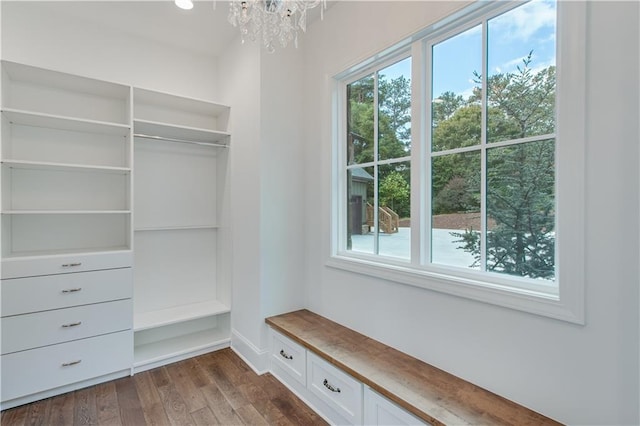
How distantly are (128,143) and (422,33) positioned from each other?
7.62ft

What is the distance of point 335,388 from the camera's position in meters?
1.81

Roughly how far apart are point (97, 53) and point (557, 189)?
341 centimetres

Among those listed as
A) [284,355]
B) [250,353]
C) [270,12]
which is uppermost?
[270,12]

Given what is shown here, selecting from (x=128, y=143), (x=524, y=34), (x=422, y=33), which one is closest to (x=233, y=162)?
(x=128, y=143)

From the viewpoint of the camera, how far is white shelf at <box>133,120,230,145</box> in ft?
8.49

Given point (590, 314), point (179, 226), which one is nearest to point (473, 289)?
point (590, 314)

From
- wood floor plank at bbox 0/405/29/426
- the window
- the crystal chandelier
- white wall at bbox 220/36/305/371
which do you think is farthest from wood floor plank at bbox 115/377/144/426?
the crystal chandelier

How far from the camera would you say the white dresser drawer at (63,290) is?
197 cm

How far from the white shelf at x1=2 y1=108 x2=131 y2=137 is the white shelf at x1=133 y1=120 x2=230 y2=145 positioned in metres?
0.15

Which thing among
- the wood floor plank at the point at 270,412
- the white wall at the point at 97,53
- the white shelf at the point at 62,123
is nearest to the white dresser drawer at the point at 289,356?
the wood floor plank at the point at 270,412

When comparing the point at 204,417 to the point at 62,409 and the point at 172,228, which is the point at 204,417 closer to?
the point at 62,409

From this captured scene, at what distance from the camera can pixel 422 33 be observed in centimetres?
176

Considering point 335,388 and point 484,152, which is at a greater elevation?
point 484,152

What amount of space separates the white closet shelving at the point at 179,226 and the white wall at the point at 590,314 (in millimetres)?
1793
